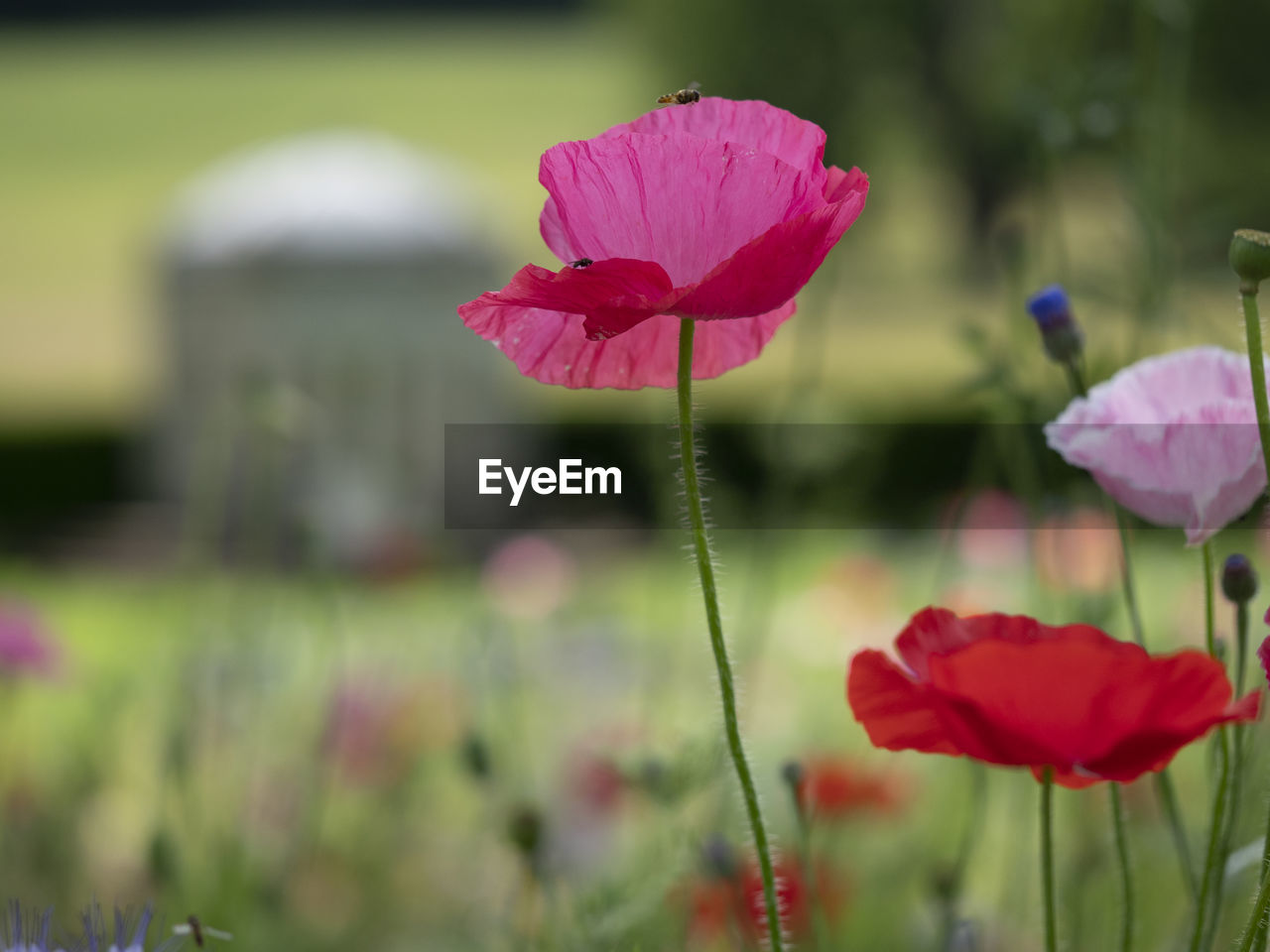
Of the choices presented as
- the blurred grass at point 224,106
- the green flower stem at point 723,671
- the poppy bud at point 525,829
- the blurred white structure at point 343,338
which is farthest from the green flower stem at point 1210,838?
the blurred grass at point 224,106

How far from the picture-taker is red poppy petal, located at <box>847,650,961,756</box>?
392 mm

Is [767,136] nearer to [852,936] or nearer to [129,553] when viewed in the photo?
[852,936]

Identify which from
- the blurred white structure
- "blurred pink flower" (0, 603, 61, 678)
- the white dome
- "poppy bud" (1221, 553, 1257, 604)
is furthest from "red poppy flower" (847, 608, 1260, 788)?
the white dome

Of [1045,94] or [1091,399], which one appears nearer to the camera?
[1091,399]

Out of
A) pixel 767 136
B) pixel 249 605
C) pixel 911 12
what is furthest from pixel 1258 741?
pixel 911 12

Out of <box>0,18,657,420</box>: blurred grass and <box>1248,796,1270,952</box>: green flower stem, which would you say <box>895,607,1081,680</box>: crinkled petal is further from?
<box>0,18,657,420</box>: blurred grass

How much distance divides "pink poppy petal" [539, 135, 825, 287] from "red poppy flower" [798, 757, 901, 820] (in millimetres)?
553

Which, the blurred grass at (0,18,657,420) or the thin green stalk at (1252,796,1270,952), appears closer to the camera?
the thin green stalk at (1252,796,1270,952)

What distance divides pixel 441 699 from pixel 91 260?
1775cm

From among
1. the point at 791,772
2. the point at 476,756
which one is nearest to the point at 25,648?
the point at 476,756

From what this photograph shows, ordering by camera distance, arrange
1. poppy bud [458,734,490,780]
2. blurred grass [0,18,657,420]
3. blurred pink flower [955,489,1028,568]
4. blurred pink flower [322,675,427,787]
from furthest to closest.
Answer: blurred grass [0,18,657,420]
blurred pink flower [955,489,1028,568]
blurred pink flower [322,675,427,787]
poppy bud [458,734,490,780]

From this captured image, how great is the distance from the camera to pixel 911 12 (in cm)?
1208

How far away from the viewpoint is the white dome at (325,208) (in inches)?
234

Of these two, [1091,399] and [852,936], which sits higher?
[1091,399]
